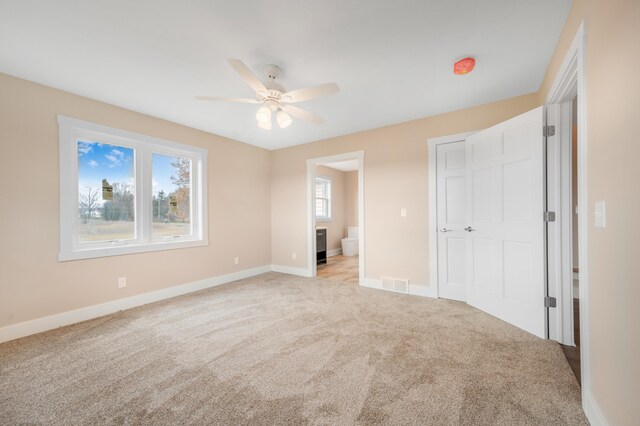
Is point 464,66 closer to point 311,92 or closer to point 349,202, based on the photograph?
Answer: point 311,92

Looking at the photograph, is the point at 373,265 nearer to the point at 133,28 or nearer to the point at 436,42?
the point at 436,42

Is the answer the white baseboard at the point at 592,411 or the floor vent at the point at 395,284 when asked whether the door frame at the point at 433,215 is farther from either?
the white baseboard at the point at 592,411

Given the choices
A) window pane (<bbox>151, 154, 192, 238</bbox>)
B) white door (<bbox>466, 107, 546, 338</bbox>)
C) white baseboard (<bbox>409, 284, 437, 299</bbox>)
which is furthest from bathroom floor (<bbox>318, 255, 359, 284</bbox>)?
window pane (<bbox>151, 154, 192, 238</bbox>)

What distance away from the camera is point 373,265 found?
4277 mm

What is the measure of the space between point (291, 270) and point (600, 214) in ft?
14.8

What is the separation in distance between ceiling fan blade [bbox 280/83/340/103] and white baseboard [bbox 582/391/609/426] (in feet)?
8.26

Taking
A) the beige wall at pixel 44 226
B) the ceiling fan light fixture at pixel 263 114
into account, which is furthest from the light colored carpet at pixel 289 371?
the ceiling fan light fixture at pixel 263 114

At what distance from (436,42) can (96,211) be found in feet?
13.3

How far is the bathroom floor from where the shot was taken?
4.87 meters

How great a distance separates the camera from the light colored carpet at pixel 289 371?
62.1 inches

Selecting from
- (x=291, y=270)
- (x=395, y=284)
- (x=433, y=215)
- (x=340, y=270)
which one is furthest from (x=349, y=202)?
(x=433, y=215)

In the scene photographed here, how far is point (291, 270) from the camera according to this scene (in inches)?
206

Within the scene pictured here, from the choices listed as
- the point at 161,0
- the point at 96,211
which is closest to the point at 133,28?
the point at 161,0

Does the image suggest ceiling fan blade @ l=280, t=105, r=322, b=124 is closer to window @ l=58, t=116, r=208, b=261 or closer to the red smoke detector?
the red smoke detector
